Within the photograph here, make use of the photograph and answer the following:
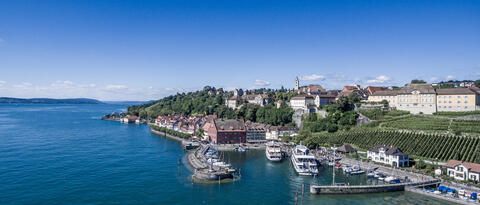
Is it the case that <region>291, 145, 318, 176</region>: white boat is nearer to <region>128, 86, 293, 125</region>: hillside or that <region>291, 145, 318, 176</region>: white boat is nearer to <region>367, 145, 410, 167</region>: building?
<region>367, 145, 410, 167</region>: building

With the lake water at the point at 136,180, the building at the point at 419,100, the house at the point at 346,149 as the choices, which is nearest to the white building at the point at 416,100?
the building at the point at 419,100

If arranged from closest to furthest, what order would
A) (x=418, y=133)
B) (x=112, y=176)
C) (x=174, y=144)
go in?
(x=112, y=176) → (x=418, y=133) → (x=174, y=144)

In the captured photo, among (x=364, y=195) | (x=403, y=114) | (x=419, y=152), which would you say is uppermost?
(x=403, y=114)

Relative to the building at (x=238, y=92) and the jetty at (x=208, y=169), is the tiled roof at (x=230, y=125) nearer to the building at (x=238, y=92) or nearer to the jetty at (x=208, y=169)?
the jetty at (x=208, y=169)

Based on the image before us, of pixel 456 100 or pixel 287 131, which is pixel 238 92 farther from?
pixel 456 100

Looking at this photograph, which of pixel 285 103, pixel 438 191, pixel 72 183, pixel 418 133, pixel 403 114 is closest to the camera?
pixel 438 191

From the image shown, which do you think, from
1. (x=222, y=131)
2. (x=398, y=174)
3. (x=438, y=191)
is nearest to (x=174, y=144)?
(x=222, y=131)

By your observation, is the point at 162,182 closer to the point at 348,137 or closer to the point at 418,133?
the point at 348,137
